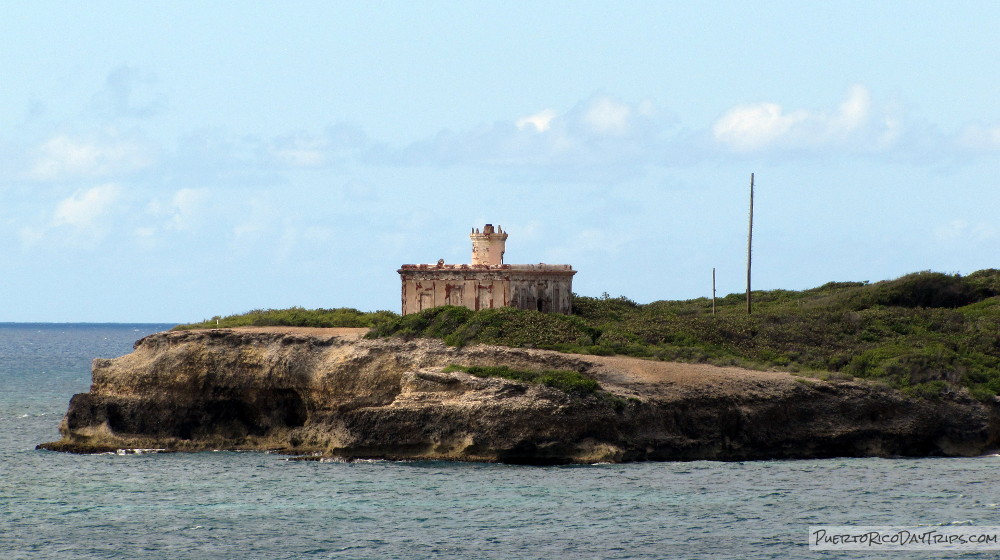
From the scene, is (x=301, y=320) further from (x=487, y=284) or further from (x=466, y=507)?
(x=466, y=507)

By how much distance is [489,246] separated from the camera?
193 feet

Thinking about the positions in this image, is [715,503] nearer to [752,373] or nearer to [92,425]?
[752,373]

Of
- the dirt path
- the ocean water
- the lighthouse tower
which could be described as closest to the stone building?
the lighthouse tower

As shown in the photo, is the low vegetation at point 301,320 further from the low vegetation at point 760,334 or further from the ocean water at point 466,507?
the ocean water at point 466,507

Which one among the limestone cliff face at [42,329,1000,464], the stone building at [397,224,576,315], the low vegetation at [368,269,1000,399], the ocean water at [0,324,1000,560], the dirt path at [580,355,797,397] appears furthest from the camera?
the stone building at [397,224,576,315]

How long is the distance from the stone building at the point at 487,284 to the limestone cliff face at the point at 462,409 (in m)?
5.72

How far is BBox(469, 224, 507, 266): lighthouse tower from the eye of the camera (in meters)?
58.8

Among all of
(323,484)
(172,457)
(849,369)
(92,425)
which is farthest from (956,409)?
(92,425)

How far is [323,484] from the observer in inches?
1665

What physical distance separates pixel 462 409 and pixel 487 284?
41.6ft

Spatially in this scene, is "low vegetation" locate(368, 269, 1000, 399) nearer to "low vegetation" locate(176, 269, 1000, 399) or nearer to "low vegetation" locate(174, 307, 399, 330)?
"low vegetation" locate(176, 269, 1000, 399)

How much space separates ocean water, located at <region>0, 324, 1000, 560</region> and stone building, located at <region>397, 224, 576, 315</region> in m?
11.6

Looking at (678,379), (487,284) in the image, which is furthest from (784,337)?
(487,284)

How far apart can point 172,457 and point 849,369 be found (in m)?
23.9
